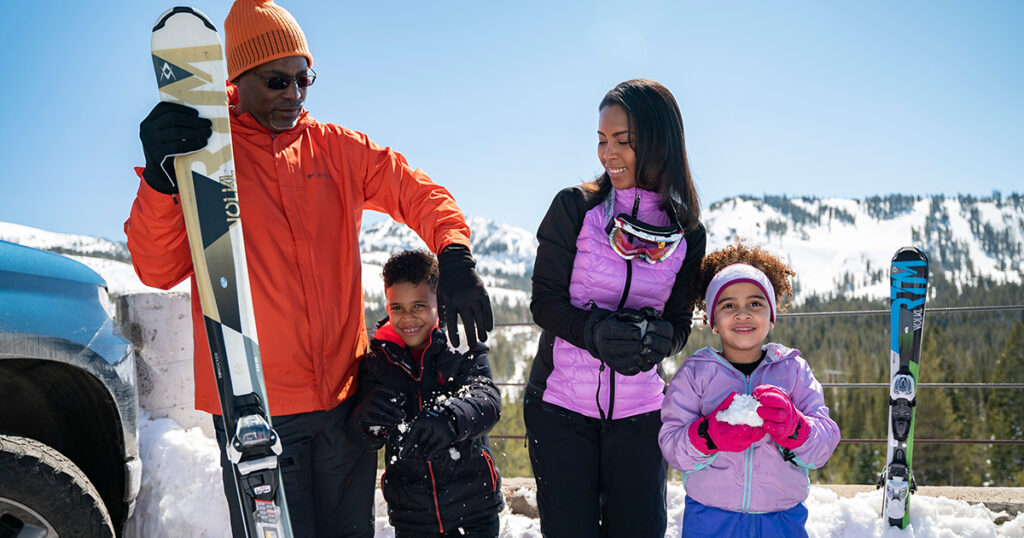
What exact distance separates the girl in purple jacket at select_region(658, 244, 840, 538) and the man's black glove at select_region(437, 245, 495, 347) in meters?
0.75

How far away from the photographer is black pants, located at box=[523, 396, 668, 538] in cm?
225

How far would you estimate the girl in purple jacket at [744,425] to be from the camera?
6.78 ft

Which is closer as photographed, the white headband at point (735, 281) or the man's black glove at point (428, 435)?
the man's black glove at point (428, 435)

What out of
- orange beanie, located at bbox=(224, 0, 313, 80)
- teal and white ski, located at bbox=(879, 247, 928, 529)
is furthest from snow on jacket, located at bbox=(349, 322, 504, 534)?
teal and white ski, located at bbox=(879, 247, 928, 529)

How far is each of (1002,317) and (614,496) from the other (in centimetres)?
10600

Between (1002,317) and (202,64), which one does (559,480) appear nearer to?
(202,64)

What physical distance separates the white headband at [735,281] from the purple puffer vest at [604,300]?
0.55 feet

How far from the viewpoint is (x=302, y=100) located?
7.19 feet

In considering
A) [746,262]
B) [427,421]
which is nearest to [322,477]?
[427,421]

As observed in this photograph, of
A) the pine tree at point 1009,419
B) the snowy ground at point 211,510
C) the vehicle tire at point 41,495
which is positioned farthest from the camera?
the pine tree at point 1009,419

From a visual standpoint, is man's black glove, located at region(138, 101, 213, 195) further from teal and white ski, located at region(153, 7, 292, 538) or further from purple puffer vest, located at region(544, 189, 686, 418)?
purple puffer vest, located at region(544, 189, 686, 418)

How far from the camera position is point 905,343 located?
3.65 meters

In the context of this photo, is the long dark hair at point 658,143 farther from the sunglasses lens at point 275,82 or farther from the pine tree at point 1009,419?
the pine tree at point 1009,419

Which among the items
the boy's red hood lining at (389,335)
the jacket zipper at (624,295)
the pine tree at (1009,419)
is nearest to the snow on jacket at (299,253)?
the boy's red hood lining at (389,335)
